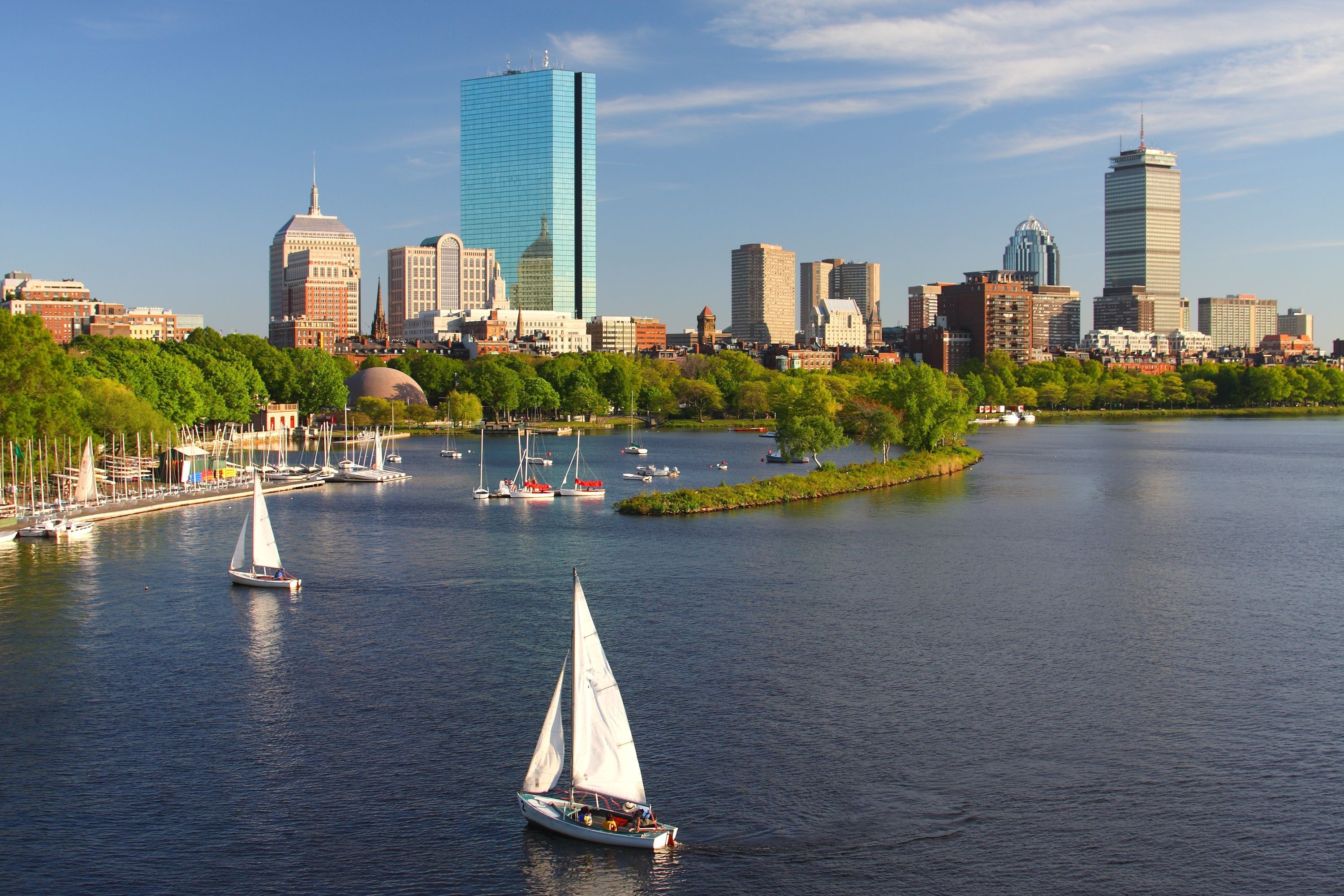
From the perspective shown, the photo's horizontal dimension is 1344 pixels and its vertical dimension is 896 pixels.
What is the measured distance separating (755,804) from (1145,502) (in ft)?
232

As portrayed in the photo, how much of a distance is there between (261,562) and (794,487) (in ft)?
155

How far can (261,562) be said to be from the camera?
185 feet

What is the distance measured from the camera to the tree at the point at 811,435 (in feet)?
366

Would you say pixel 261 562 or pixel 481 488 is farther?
pixel 481 488

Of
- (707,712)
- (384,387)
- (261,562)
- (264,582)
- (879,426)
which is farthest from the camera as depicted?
(384,387)

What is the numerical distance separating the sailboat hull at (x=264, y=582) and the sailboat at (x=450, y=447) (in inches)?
2501

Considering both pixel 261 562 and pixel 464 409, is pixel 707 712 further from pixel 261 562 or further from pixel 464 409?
pixel 464 409

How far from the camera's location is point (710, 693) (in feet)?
128

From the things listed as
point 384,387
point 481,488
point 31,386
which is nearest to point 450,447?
point 384,387

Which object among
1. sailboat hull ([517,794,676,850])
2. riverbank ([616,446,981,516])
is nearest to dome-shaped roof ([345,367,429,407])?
riverbank ([616,446,981,516])

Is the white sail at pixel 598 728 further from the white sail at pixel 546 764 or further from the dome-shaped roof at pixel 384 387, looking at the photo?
the dome-shaped roof at pixel 384 387

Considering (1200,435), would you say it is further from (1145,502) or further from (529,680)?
(529,680)

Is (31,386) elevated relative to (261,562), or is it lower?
elevated

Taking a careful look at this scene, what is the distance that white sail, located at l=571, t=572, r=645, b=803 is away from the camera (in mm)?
27766
